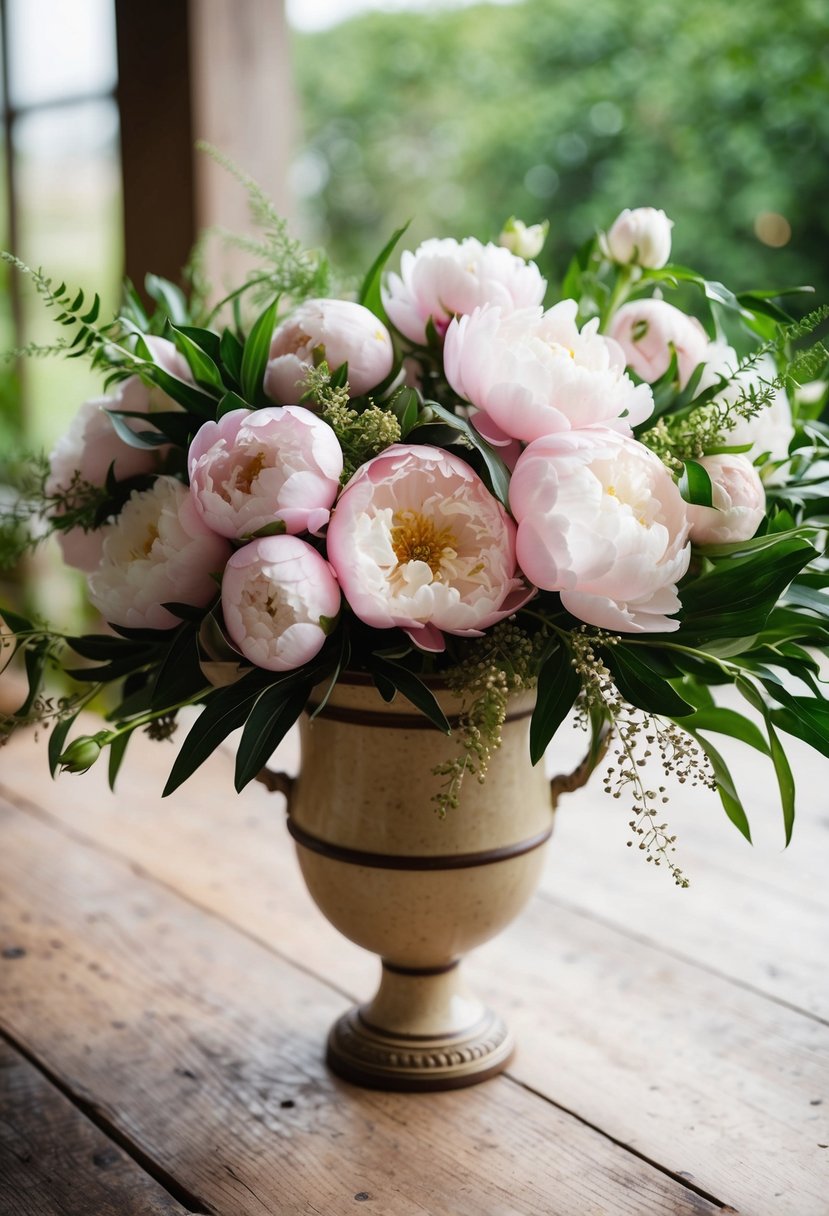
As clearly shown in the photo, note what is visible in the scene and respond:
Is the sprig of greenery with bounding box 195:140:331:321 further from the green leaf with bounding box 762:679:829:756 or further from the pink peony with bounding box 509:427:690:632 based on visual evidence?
the green leaf with bounding box 762:679:829:756

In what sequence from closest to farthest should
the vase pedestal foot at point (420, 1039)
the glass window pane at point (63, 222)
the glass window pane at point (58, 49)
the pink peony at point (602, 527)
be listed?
the pink peony at point (602, 527)
the vase pedestal foot at point (420, 1039)
the glass window pane at point (58, 49)
the glass window pane at point (63, 222)

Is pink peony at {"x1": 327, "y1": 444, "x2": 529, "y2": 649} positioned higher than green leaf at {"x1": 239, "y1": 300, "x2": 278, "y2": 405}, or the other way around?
green leaf at {"x1": 239, "y1": 300, "x2": 278, "y2": 405}

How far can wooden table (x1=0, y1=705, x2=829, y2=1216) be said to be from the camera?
728 mm

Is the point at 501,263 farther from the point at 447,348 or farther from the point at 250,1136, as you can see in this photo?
the point at 250,1136

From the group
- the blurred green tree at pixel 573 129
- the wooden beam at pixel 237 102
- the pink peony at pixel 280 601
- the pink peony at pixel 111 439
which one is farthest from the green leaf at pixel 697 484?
the blurred green tree at pixel 573 129

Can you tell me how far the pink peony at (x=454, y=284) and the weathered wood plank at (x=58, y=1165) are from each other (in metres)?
0.55

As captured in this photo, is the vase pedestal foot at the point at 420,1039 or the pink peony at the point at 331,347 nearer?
the pink peony at the point at 331,347

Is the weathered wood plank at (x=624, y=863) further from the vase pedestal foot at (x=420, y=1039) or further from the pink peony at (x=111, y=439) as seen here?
the pink peony at (x=111, y=439)

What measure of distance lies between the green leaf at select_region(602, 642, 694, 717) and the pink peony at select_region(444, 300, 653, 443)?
13 cm

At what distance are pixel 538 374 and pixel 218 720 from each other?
258mm

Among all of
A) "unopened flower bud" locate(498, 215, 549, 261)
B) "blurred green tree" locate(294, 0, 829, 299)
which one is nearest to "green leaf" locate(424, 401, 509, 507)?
"unopened flower bud" locate(498, 215, 549, 261)

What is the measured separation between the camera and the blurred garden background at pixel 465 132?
2424mm

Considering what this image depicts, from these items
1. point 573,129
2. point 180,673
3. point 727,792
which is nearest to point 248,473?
point 180,673

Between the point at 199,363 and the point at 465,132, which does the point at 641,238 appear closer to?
the point at 199,363
